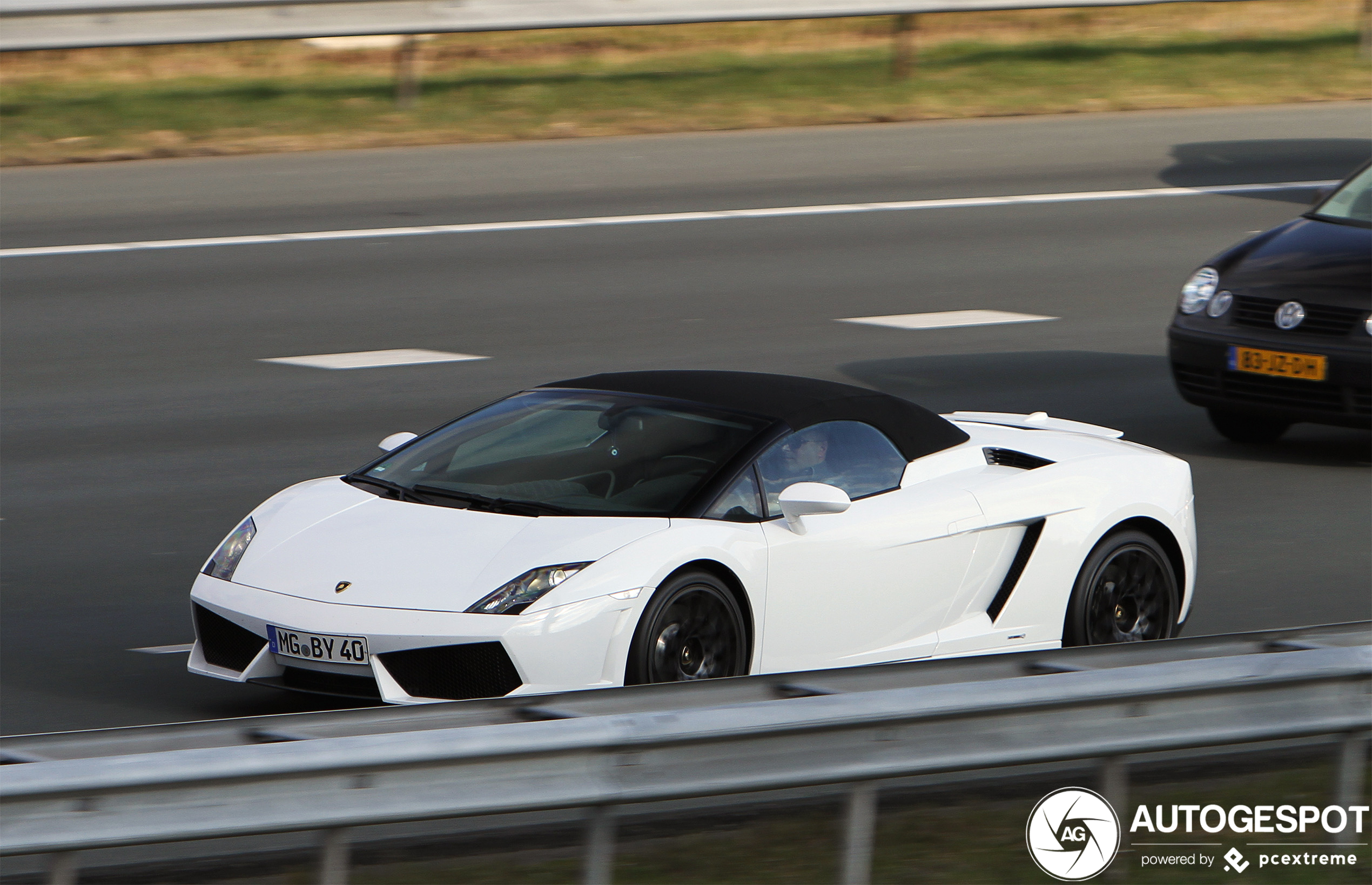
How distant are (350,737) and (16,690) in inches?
126

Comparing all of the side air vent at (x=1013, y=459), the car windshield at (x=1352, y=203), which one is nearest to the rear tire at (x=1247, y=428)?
the car windshield at (x=1352, y=203)

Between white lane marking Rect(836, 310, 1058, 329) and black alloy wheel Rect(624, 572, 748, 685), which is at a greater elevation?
white lane marking Rect(836, 310, 1058, 329)

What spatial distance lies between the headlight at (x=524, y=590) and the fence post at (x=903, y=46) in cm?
1630

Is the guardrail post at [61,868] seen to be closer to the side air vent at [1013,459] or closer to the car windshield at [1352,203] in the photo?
the side air vent at [1013,459]

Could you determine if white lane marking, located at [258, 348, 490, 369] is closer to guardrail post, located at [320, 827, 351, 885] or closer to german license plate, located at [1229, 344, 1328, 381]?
german license plate, located at [1229, 344, 1328, 381]

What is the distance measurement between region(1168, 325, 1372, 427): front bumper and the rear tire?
17.4 inches

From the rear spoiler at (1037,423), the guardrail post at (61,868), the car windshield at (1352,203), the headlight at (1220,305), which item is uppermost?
the car windshield at (1352,203)

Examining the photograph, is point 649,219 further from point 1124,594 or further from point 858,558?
point 858,558

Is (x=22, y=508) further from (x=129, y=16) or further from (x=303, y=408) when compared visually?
(x=129, y=16)

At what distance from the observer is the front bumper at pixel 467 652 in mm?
6559

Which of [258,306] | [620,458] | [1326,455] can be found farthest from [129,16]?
[620,458]

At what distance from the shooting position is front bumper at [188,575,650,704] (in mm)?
6559

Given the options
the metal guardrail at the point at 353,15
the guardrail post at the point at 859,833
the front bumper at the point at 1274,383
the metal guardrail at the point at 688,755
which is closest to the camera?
the metal guardrail at the point at 688,755

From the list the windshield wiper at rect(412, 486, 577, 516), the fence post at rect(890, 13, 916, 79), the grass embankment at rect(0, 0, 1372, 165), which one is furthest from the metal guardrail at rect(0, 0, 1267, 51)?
the windshield wiper at rect(412, 486, 577, 516)
